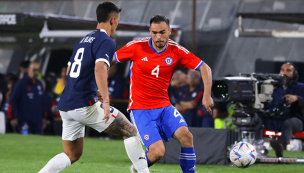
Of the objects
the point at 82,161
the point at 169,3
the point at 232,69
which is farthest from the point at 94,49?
the point at 169,3

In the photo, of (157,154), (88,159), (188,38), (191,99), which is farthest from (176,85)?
(157,154)

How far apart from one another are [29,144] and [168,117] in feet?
20.2

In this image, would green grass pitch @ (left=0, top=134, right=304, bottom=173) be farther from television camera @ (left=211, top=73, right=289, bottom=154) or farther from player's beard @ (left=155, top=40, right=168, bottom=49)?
player's beard @ (left=155, top=40, right=168, bottom=49)

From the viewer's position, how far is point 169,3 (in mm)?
15648

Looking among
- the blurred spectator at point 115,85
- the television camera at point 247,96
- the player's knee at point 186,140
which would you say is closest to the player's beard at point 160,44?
the player's knee at point 186,140

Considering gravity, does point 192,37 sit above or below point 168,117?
above

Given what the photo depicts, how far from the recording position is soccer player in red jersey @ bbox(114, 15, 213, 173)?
5.58m

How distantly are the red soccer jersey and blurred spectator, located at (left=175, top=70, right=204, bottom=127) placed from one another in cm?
531

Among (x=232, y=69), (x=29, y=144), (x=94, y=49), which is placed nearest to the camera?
(x=94, y=49)

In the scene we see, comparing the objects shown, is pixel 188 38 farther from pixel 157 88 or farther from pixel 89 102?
pixel 89 102

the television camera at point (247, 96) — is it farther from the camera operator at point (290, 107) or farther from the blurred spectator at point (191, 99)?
the blurred spectator at point (191, 99)

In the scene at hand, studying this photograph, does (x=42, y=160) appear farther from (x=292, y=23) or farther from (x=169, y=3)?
(x=169, y=3)

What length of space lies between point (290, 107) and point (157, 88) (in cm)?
418

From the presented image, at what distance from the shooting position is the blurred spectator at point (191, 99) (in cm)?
1114
